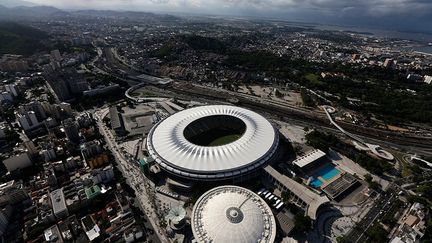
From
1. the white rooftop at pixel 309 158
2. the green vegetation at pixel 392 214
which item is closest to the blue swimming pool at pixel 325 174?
the white rooftop at pixel 309 158

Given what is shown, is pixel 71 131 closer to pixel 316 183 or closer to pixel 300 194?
pixel 300 194

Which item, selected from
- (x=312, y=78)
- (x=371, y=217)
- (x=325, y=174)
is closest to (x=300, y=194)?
(x=325, y=174)

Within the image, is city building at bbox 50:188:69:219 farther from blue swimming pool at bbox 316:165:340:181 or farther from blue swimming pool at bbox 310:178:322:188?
blue swimming pool at bbox 316:165:340:181

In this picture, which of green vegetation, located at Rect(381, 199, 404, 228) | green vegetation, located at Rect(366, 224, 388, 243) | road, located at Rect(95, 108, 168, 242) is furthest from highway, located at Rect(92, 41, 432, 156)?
road, located at Rect(95, 108, 168, 242)

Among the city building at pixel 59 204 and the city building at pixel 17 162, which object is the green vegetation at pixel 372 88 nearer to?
the city building at pixel 59 204

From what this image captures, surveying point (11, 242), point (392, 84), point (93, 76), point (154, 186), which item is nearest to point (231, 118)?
point (154, 186)
